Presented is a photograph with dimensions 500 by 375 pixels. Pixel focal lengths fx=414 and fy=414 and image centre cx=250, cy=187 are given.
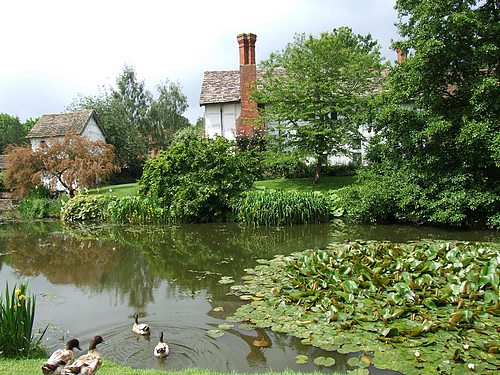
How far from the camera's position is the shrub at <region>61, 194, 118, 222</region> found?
2097cm

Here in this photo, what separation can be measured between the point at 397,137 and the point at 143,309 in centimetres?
1189

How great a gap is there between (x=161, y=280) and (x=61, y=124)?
32.2 m

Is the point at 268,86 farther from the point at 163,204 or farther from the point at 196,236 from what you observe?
the point at 196,236

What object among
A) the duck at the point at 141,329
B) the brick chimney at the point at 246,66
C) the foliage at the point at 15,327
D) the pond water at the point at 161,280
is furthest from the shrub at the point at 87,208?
the foliage at the point at 15,327

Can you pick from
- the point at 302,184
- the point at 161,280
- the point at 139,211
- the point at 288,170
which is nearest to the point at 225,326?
the point at 161,280

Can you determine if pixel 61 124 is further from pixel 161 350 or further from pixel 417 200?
pixel 161 350

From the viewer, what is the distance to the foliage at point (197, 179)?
18594 mm

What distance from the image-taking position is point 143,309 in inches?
316

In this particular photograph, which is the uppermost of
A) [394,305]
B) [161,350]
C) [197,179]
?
[197,179]

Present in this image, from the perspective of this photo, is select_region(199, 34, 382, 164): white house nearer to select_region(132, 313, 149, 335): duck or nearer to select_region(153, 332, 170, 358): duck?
select_region(132, 313, 149, 335): duck

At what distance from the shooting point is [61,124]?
37562 millimetres

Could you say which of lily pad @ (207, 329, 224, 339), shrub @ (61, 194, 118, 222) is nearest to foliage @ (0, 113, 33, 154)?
shrub @ (61, 194, 118, 222)

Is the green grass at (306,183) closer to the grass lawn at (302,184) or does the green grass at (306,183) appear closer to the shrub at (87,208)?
the grass lawn at (302,184)

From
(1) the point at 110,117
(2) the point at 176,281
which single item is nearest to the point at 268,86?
(2) the point at 176,281
